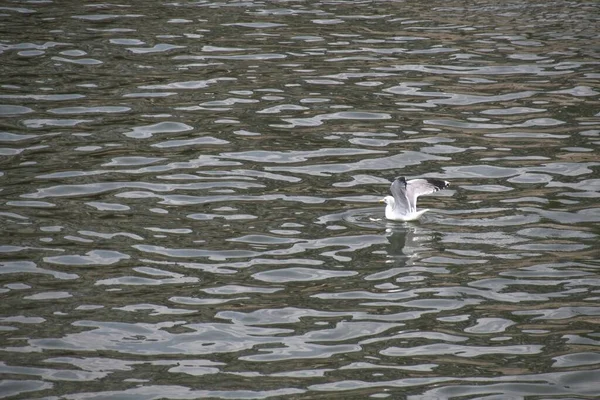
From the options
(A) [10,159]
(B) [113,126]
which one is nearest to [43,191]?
(A) [10,159]

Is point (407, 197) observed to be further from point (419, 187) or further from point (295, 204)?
point (295, 204)

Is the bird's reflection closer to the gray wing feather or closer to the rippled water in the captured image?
the rippled water

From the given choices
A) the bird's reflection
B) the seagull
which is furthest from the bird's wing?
the bird's reflection

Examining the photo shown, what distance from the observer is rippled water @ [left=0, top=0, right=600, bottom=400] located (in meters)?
8.70

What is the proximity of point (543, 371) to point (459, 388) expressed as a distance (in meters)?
0.86

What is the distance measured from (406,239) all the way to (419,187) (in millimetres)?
863

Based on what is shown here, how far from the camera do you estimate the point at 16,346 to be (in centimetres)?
884

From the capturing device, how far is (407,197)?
12172 millimetres

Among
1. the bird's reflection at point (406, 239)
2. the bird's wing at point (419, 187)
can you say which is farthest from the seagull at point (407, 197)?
the bird's reflection at point (406, 239)

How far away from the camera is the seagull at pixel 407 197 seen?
39.6 ft

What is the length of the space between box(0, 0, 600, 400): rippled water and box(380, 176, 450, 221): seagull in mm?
231

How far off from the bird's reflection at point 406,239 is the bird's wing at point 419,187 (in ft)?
1.02

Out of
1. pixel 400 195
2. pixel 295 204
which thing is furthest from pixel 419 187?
pixel 295 204

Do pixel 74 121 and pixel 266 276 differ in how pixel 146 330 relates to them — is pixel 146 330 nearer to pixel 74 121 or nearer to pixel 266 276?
pixel 266 276
